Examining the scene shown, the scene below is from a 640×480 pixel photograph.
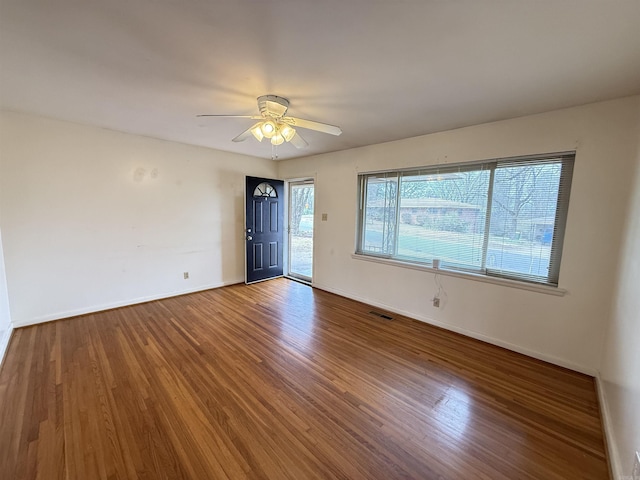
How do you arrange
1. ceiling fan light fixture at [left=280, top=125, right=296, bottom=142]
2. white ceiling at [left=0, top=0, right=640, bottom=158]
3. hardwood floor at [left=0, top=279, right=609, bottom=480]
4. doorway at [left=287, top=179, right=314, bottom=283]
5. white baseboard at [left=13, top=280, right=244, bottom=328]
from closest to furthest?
white ceiling at [left=0, top=0, right=640, bottom=158] < hardwood floor at [left=0, top=279, right=609, bottom=480] < ceiling fan light fixture at [left=280, top=125, right=296, bottom=142] < white baseboard at [left=13, top=280, right=244, bottom=328] < doorway at [left=287, top=179, right=314, bottom=283]

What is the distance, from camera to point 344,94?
7.18ft

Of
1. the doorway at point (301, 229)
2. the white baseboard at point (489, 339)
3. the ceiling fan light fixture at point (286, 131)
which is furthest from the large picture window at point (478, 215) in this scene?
the ceiling fan light fixture at point (286, 131)

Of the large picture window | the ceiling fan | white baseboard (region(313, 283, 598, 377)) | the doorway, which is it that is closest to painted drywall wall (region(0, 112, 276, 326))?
the doorway

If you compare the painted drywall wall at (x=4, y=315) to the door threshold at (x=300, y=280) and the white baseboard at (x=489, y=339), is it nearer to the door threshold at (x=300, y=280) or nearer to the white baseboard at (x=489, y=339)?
the door threshold at (x=300, y=280)

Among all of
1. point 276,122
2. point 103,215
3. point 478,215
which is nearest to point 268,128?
point 276,122

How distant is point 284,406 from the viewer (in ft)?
6.08

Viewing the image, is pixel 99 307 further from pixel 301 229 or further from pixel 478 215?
pixel 478 215

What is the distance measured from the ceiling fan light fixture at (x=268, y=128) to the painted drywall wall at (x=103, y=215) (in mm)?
2372

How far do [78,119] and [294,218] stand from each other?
3.43 metres

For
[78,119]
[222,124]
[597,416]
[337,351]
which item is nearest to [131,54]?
[222,124]

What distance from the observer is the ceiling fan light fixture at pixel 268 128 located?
88.4 inches

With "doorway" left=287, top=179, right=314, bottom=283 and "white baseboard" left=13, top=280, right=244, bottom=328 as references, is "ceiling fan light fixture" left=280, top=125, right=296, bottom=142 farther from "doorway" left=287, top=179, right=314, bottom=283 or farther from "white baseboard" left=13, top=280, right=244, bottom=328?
"white baseboard" left=13, top=280, right=244, bottom=328

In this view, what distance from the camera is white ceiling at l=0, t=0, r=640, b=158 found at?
1288 millimetres

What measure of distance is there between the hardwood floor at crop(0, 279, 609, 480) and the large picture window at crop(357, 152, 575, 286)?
954 millimetres
